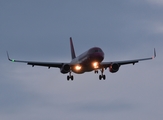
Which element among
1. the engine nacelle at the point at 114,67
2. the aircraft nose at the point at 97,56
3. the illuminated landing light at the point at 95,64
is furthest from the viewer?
the engine nacelle at the point at 114,67

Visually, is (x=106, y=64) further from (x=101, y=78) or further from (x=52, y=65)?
(x=52, y=65)

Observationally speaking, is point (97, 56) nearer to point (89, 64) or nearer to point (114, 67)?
point (89, 64)

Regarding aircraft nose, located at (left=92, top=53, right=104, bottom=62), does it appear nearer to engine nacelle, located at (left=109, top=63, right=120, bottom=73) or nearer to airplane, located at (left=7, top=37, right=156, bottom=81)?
airplane, located at (left=7, top=37, right=156, bottom=81)

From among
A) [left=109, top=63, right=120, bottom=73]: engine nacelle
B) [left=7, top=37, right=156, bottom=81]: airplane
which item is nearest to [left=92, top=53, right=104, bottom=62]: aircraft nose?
[left=7, top=37, right=156, bottom=81]: airplane

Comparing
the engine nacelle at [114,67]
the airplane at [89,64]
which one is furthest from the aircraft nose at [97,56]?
the engine nacelle at [114,67]

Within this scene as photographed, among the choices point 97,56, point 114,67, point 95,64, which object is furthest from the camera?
point 114,67

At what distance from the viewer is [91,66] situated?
338 ft

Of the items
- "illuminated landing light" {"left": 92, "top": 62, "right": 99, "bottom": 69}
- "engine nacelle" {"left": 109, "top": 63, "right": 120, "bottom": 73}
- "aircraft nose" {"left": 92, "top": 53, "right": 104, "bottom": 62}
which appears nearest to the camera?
"aircraft nose" {"left": 92, "top": 53, "right": 104, "bottom": 62}

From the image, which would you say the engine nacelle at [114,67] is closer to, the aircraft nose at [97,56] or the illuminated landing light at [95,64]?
the illuminated landing light at [95,64]

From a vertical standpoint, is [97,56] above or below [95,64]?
above

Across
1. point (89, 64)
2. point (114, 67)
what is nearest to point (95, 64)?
point (89, 64)

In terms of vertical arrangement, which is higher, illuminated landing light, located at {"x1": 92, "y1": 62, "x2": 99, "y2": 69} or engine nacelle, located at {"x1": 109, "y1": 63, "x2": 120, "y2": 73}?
engine nacelle, located at {"x1": 109, "y1": 63, "x2": 120, "y2": 73}

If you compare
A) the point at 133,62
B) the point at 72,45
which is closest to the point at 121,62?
the point at 133,62

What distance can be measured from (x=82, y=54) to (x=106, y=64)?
581cm
